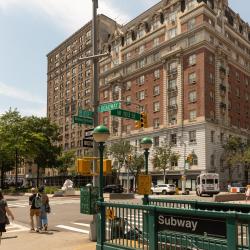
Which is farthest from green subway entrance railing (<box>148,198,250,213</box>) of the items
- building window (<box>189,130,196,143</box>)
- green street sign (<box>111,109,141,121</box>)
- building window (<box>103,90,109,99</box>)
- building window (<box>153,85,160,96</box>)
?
building window (<box>103,90,109,99</box>)

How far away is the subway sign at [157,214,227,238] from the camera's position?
714cm

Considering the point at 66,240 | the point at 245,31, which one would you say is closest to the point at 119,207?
the point at 66,240

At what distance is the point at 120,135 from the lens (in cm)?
8000

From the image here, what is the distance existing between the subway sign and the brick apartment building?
181 ft

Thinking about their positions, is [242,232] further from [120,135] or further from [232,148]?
[120,135]

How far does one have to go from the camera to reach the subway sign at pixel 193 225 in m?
7.14

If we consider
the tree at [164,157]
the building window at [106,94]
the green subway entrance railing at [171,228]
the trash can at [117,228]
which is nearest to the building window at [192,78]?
the tree at [164,157]

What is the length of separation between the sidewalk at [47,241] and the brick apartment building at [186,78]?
49.3m

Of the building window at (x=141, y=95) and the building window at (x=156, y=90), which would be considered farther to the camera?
the building window at (x=141, y=95)

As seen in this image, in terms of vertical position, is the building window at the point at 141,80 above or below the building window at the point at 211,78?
above

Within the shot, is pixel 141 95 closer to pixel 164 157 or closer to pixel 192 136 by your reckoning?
pixel 192 136

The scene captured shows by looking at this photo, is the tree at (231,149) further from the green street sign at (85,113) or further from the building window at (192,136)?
the green street sign at (85,113)

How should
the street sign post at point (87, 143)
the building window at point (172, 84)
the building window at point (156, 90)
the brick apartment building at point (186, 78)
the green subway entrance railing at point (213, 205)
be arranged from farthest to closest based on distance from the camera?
the building window at point (156, 90)
the building window at point (172, 84)
the brick apartment building at point (186, 78)
the street sign post at point (87, 143)
the green subway entrance railing at point (213, 205)

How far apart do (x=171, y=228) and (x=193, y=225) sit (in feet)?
1.79
